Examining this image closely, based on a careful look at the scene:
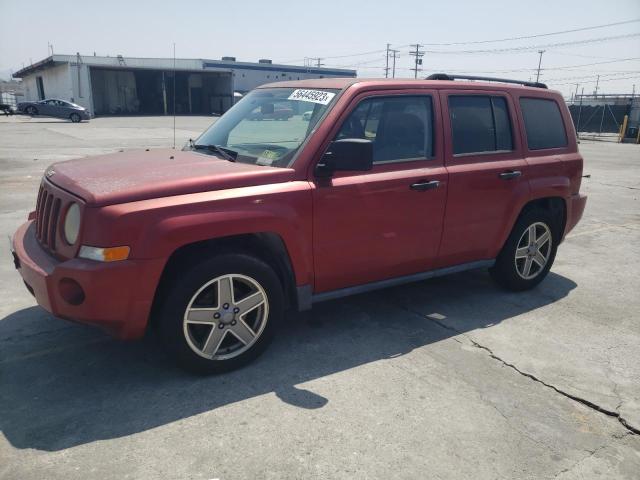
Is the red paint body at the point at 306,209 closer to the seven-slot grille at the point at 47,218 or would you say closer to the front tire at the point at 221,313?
the seven-slot grille at the point at 47,218

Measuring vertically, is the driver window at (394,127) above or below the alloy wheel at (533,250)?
above

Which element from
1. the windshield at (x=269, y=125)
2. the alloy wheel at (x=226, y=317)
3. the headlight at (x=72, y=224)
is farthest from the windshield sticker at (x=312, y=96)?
the headlight at (x=72, y=224)

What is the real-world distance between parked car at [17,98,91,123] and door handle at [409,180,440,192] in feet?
115

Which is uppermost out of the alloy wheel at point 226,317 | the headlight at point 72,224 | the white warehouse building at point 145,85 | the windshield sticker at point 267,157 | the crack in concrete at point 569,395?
the white warehouse building at point 145,85

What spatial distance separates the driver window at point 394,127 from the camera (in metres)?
3.81

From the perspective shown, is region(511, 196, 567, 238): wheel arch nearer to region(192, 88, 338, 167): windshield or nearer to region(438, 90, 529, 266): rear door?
region(438, 90, 529, 266): rear door

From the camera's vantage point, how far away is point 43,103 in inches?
1409

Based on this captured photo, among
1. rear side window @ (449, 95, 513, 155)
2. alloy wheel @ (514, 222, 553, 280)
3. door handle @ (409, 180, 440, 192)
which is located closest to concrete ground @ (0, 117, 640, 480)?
alloy wheel @ (514, 222, 553, 280)

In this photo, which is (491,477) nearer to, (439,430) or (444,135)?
(439,430)

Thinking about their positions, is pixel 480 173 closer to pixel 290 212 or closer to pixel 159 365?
pixel 290 212

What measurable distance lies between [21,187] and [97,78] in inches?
1688

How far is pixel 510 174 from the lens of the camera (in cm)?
454

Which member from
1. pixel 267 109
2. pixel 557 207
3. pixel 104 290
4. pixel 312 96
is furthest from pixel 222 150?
pixel 557 207

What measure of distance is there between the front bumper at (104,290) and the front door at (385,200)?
118cm
